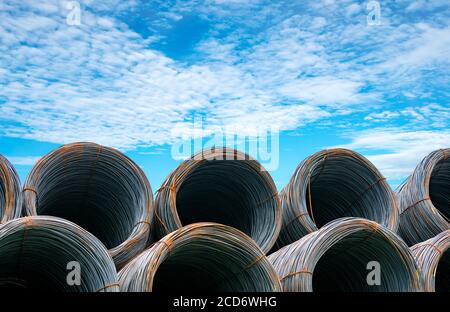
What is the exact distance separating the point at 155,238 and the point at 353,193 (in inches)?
85.6

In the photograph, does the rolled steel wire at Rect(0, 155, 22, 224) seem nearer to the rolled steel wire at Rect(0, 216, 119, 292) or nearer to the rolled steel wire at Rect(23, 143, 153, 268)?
the rolled steel wire at Rect(23, 143, 153, 268)

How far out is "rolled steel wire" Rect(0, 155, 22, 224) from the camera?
4.29 m

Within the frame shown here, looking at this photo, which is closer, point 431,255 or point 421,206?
point 431,255

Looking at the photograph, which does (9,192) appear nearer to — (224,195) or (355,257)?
(224,195)

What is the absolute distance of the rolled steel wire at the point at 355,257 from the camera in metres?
4.14

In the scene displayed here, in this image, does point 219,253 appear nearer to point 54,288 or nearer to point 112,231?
point 54,288

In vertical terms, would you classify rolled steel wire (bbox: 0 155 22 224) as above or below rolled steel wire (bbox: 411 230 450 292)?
above

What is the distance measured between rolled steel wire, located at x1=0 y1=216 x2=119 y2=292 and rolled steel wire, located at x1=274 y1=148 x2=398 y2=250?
81.2 inches

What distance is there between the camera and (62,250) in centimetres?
381

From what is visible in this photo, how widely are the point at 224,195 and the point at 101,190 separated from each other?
4.08ft

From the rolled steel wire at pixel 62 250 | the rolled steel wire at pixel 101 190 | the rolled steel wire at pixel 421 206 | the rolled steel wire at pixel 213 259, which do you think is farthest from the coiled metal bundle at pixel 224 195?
the rolled steel wire at pixel 421 206

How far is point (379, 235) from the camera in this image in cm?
432

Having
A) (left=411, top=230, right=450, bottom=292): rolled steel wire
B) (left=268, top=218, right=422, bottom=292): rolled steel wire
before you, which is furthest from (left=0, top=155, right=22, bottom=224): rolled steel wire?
(left=411, top=230, right=450, bottom=292): rolled steel wire

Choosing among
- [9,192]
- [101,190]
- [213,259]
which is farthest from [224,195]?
[9,192]
